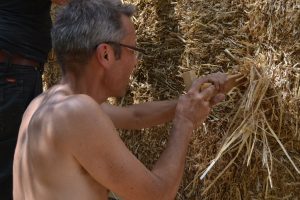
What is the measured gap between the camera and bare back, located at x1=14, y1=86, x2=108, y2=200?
152 centimetres

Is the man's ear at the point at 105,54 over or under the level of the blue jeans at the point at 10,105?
over

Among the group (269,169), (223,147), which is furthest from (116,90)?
(269,169)

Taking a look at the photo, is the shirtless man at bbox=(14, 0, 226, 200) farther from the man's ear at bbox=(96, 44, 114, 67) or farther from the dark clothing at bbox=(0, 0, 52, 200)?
the dark clothing at bbox=(0, 0, 52, 200)

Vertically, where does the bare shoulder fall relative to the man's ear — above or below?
below

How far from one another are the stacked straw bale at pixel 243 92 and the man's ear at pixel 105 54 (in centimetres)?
58

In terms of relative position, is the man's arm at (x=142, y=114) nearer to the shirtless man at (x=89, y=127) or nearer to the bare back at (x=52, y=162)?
the shirtless man at (x=89, y=127)

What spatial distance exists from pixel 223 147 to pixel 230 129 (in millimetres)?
88

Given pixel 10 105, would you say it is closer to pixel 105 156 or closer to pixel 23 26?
pixel 23 26

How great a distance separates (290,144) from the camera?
193 centimetres

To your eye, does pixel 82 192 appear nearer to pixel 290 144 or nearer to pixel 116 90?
pixel 116 90

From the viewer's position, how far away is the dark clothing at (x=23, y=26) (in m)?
2.22

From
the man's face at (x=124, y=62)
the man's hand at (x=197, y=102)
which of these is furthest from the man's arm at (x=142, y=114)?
the man's face at (x=124, y=62)

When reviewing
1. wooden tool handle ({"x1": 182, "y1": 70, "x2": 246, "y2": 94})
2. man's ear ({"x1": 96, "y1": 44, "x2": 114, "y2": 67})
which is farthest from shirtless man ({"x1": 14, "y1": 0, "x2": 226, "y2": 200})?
wooden tool handle ({"x1": 182, "y1": 70, "x2": 246, "y2": 94})

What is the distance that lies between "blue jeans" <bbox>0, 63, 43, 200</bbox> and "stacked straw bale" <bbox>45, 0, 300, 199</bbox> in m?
0.60
